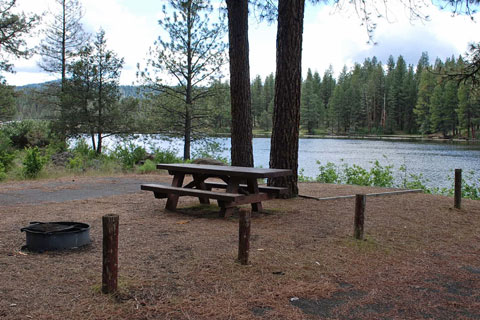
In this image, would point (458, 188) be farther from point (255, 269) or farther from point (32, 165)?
point (32, 165)

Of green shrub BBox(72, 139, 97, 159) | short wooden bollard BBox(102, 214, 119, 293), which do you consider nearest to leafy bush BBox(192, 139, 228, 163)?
green shrub BBox(72, 139, 97, 159)

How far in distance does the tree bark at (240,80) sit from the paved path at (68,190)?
253cm

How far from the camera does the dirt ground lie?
300cm

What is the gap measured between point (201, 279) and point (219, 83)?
1601 centimetres

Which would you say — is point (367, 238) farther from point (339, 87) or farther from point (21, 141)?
point (339, 87)

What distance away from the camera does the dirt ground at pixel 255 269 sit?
9.85 feet

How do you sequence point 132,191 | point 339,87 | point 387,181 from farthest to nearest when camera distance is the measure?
point 339,87, point 387,181, point 132,191

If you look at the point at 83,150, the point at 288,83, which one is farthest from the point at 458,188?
the point at 83,150

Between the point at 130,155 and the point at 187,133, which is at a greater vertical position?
the point at 187,133

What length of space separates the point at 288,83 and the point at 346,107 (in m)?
75.4

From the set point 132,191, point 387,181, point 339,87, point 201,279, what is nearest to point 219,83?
point 387,181

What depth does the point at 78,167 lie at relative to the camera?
45.2ft

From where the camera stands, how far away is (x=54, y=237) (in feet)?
14.0

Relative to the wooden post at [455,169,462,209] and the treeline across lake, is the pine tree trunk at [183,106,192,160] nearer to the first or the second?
the treeline across lake
